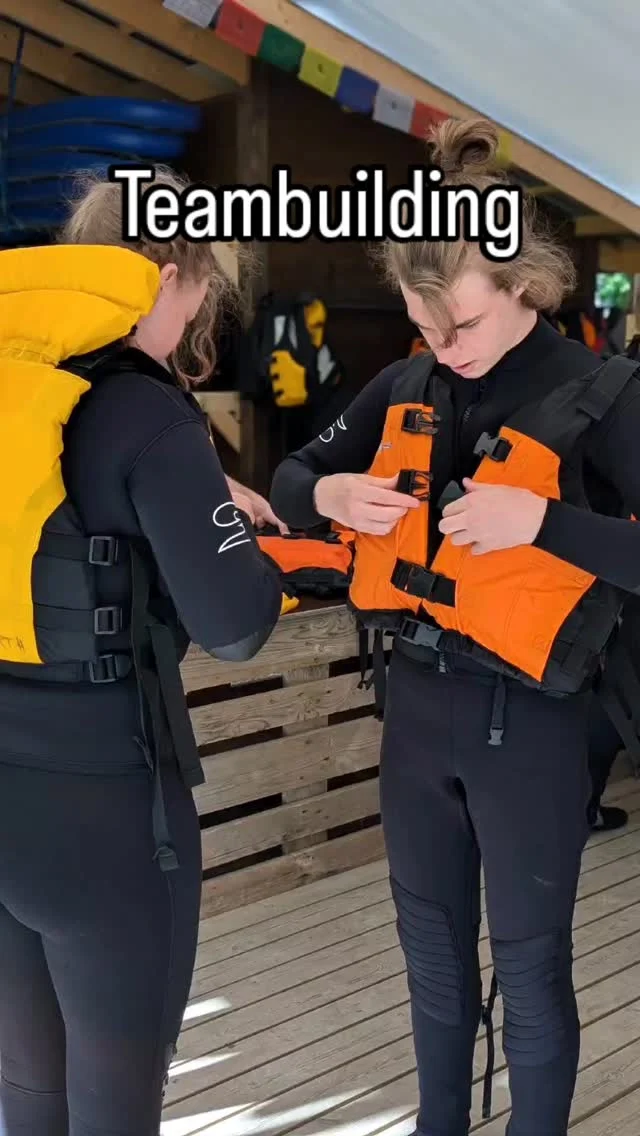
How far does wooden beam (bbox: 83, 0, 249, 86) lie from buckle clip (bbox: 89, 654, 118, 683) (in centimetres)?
346

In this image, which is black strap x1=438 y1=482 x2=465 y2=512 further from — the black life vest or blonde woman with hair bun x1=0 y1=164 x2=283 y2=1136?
the black life vest

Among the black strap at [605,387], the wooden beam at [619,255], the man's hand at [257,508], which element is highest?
the wooden beam at [619,255]

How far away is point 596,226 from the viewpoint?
18.8 ft

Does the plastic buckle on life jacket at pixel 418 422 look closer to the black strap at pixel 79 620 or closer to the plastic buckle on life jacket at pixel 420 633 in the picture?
the plastic buckle on life jacket at pixel 420 633

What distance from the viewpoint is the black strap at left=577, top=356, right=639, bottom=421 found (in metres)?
1.53

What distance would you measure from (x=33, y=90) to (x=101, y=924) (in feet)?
15.3

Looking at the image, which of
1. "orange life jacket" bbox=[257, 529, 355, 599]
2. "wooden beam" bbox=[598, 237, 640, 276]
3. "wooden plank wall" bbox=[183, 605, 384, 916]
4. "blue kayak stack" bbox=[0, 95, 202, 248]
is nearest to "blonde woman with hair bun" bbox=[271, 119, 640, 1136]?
"wooden plank wall" bbox=[183, 605, 384, 916]

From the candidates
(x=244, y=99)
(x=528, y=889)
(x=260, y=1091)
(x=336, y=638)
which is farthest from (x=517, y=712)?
(x=244, y=99)

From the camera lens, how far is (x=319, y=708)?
10.7 feet

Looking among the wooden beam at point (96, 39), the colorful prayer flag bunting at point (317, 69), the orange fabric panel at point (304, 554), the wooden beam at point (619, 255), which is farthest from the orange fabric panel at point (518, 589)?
the wooden beam at point (619, 255)

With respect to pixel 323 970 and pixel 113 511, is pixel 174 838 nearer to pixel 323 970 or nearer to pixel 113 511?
pixel 113 511

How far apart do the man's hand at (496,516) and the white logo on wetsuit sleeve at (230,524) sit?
364mm

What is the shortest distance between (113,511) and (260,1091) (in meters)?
1.53

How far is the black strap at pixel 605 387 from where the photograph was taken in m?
1.53
